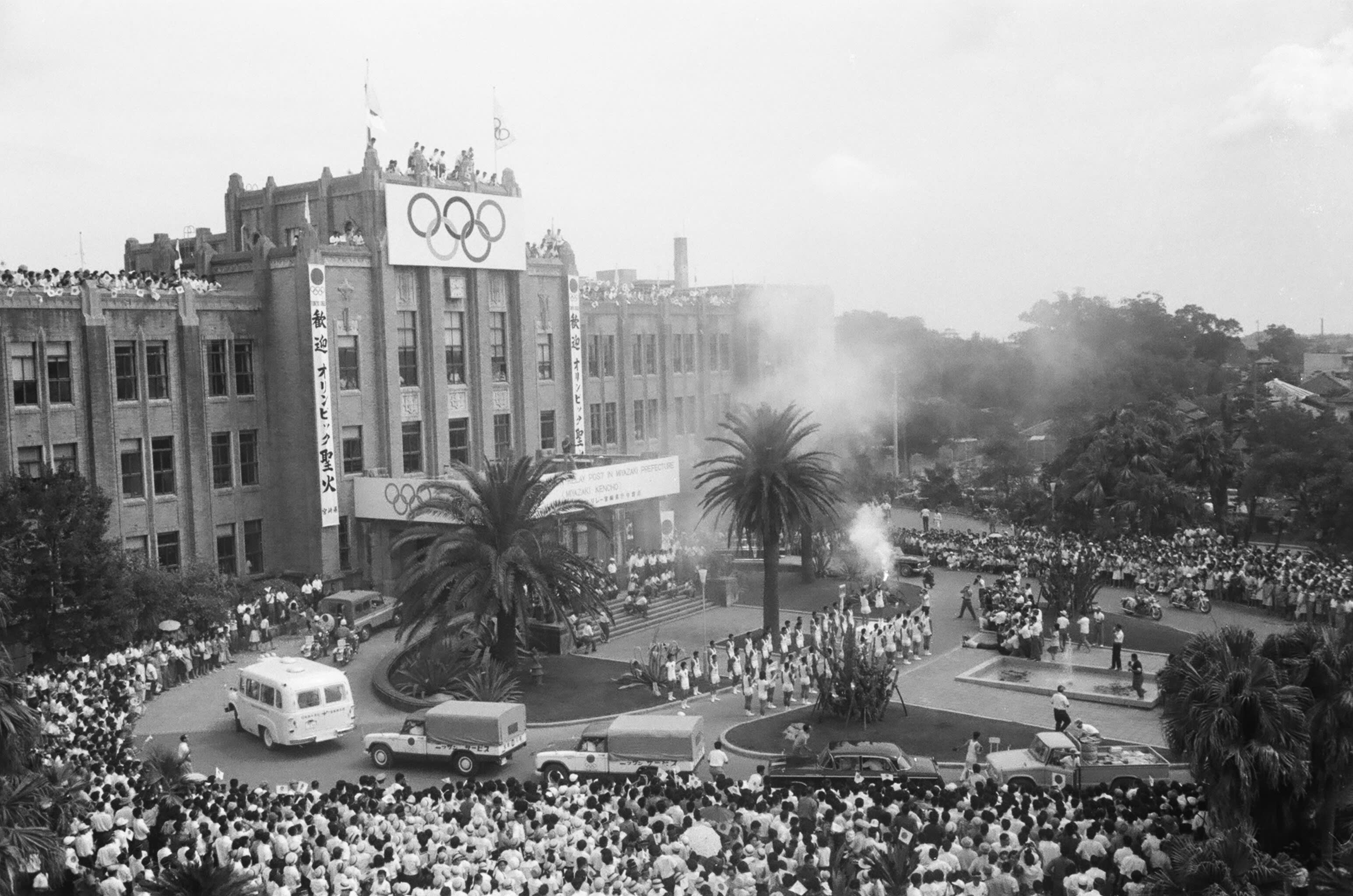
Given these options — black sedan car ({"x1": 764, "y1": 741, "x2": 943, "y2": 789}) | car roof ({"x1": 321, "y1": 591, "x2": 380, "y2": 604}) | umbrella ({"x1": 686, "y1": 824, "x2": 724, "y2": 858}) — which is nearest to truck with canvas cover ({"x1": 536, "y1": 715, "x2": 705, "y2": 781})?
Result: black sedan car ({"x1": 764, "y1": 741, "x2": 943, "y2": 789})

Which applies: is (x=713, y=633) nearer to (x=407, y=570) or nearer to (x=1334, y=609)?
(x=407, y=570)

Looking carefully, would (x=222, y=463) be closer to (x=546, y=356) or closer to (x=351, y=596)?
(x=351, y=596)

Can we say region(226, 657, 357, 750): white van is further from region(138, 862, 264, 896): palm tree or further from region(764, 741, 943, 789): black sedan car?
region(138, 862, 264, 896): palm tree

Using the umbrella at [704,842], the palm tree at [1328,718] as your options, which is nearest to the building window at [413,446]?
the umbrella at [704,842]

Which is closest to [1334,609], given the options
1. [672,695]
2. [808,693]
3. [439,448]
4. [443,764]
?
[808,693]

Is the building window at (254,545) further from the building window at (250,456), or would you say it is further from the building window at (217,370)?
the building window at (217,370)

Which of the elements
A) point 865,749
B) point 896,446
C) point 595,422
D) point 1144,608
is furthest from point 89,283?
point 896,446
